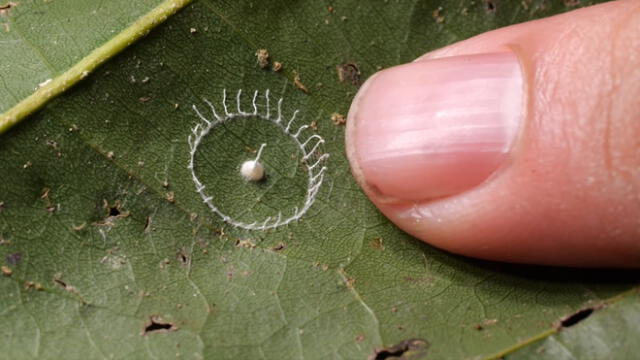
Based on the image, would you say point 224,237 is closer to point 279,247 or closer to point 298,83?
point 279,247

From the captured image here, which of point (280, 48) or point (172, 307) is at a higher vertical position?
point (280, 48)

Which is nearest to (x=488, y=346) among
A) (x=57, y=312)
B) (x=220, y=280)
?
(x=220, y=280)

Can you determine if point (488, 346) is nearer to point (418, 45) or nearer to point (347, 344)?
point (347, 344)

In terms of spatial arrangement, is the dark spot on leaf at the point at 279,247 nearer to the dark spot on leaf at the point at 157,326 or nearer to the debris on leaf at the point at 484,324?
the dark spot on leaf at the point at 157,326

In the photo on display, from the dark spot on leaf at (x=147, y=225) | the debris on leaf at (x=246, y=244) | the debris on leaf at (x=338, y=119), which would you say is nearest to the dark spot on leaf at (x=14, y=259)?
the dark spot on leaf at (x=147, y=225)

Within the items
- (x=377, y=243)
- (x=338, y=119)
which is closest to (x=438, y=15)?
(x=338, y=119)

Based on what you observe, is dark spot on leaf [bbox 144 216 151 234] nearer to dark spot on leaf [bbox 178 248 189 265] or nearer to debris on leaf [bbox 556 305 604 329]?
dark spot on leaf [bbox 178 248 189 265]
